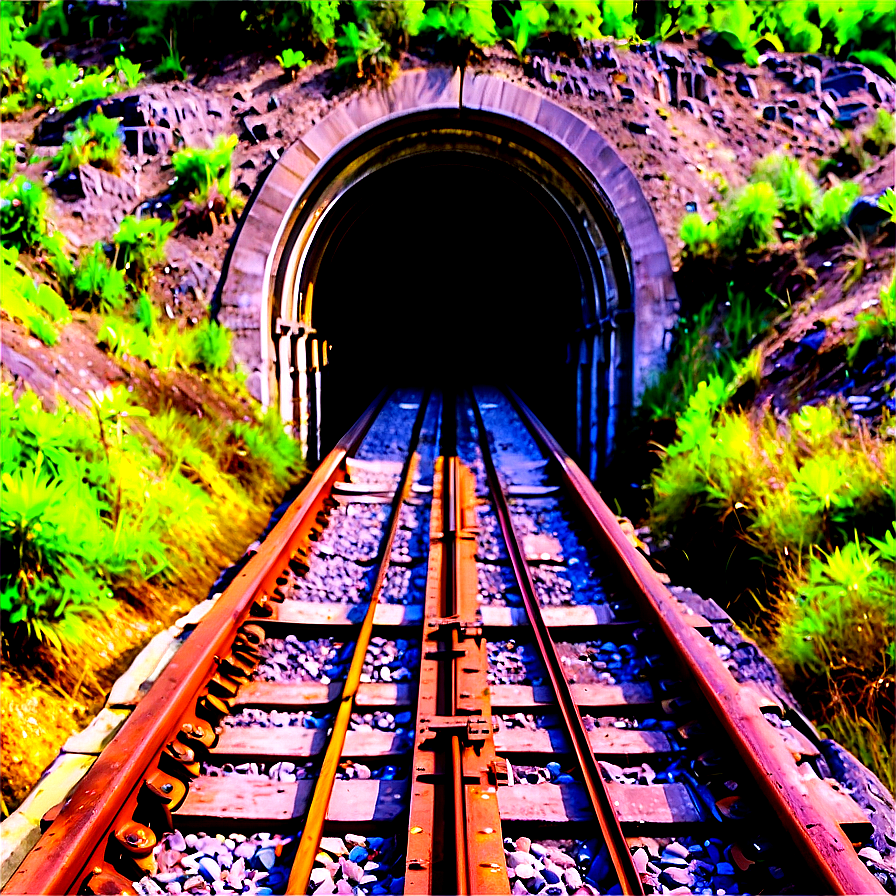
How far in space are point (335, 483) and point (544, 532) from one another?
2.05 meters

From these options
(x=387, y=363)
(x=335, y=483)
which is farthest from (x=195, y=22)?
(x=387, y=363)

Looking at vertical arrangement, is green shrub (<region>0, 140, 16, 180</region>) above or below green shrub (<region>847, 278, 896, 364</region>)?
above

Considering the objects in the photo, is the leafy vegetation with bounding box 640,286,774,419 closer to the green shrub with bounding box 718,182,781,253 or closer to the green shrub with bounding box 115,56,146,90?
the green shrub with bounding box 718,182,781,253

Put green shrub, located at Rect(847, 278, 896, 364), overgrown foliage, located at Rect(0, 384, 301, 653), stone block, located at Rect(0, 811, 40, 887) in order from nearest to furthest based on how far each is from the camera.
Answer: stone block, located at Rect(0, 811, 40, 887) → overgrown foliage, located at Rect(0, 384, 301, 653) → green shrub, located at Rect(847, 278, 896, 364)

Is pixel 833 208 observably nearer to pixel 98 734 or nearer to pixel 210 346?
pixel 210 346

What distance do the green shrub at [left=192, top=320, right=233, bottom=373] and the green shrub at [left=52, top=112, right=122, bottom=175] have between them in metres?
1.91

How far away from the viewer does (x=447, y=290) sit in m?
18.5

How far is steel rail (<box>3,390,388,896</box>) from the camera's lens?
1855mm

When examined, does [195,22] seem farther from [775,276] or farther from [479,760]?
[479,760]

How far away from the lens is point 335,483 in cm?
614

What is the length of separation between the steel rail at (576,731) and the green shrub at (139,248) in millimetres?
4181

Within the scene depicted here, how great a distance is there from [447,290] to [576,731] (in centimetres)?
1676

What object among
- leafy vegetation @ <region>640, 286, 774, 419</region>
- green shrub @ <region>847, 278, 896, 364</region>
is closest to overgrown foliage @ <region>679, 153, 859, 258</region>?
leafy vegetation @ <region>640, 286, 774, 419</region>

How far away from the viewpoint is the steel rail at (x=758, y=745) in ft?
6.24
